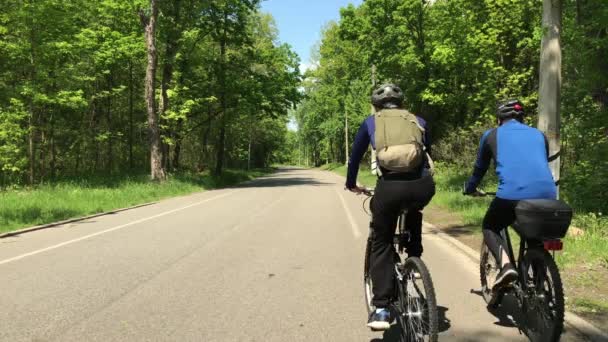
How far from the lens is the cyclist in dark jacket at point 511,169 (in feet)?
13.7

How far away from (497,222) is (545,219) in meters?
0.76

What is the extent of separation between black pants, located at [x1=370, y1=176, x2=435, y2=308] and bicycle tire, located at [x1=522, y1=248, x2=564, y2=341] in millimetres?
950

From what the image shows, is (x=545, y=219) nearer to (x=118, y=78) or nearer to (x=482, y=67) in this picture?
(x=482, y=67)

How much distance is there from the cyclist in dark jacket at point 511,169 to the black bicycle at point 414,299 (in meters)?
0.97

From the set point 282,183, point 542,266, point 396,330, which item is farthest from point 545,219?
point 282,183

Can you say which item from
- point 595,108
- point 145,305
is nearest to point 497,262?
point 145,305

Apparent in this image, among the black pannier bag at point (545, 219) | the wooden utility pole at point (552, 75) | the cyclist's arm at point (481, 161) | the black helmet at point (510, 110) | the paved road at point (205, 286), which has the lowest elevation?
the paved road at point (205, 286)

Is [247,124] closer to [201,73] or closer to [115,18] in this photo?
[201,73]

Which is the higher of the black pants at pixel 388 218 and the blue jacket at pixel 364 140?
the blue jacket at pixel 364 140

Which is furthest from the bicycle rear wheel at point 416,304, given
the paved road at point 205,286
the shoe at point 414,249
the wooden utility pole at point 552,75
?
the wooden utility pole at point 552,75

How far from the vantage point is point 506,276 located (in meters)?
4.29

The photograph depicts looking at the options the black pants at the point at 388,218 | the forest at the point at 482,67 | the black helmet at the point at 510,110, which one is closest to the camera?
the black pants at the point at 388,218

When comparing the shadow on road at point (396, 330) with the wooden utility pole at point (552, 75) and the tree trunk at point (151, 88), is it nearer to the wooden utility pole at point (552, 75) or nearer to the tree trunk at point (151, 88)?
the wooden utility pole at point (552, 75)

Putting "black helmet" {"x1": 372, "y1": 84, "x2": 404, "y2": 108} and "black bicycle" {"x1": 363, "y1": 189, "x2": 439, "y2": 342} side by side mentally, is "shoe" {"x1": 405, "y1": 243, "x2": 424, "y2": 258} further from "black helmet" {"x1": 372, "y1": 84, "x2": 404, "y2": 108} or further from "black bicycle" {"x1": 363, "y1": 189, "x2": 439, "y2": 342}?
"black helmet" {"x1": 372, "y1": 84, "x2": 404, "y2": 108}
